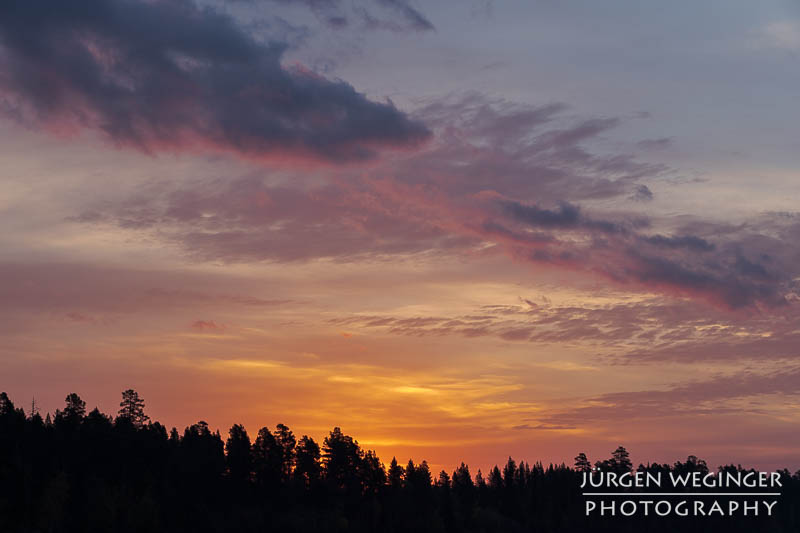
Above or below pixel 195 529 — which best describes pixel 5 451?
above

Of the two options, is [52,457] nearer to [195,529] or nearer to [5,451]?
[5,451]

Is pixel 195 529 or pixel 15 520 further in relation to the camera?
pixel 195 529

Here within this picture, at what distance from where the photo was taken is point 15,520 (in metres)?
177

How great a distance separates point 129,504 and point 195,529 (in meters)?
17.2

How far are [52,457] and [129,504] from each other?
21566 millimetres

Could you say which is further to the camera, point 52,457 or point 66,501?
point 52,457

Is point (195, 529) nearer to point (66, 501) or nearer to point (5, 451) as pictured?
point (66, 501)

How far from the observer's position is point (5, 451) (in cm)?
19325

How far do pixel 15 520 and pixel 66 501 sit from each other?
10.3 meters

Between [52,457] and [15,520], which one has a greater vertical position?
[52,457]

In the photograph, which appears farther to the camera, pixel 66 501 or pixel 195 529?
pixel 195 529

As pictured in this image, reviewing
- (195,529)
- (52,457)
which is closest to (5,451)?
(52,457)

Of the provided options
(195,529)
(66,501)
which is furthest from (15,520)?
(195,529)

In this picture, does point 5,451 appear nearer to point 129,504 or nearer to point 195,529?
point 129,504
